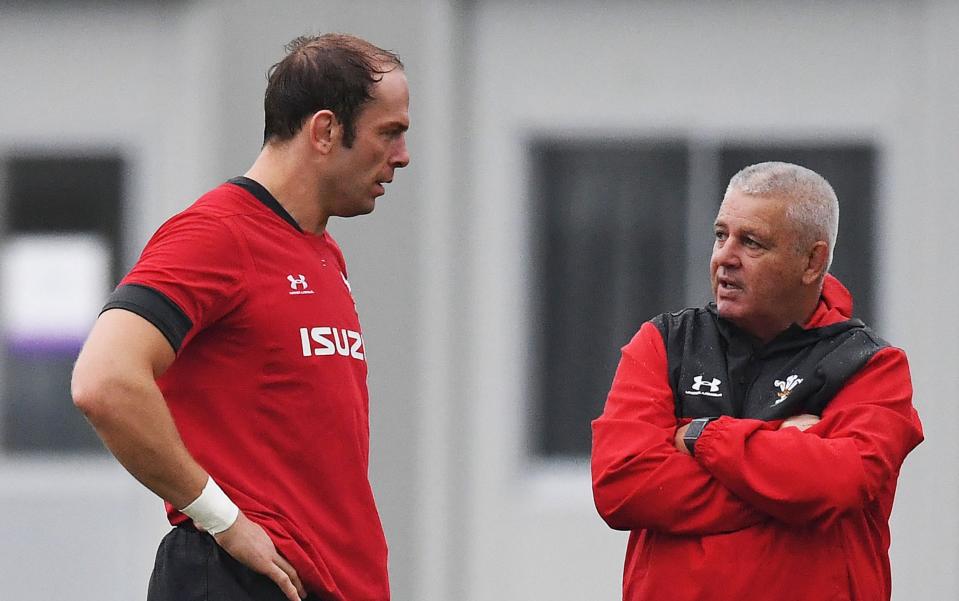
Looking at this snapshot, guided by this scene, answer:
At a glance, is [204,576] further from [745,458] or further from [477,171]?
[477,171]

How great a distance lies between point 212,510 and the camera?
2.65m

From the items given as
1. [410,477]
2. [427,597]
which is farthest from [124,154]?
[427,597]

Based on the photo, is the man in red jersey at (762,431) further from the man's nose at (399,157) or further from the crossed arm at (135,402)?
the crossed arm at (135,402)

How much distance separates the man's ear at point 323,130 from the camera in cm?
293

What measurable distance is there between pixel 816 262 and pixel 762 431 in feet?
1.27

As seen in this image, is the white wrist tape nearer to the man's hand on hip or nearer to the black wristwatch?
the man's hand on hip

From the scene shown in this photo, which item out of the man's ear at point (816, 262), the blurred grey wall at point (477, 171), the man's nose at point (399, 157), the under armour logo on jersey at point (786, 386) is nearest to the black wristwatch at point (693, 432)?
the under armour logo on jersey at point (786, 386)

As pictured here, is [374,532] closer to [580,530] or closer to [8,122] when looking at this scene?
[580,530]

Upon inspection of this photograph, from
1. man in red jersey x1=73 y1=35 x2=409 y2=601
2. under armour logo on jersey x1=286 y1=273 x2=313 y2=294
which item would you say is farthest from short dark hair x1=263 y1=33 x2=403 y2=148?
under armour logo on jersey x1=286 y1=273 x2=313 y2=294

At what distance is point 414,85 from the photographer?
262 inches

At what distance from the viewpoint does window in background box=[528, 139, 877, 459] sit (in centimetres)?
691

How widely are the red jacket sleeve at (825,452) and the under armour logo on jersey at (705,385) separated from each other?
103 mm

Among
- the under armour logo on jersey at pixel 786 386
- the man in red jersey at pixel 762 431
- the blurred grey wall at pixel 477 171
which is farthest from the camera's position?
the blurred grey wall at pixel 477 171

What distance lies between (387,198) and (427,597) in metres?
1.83
